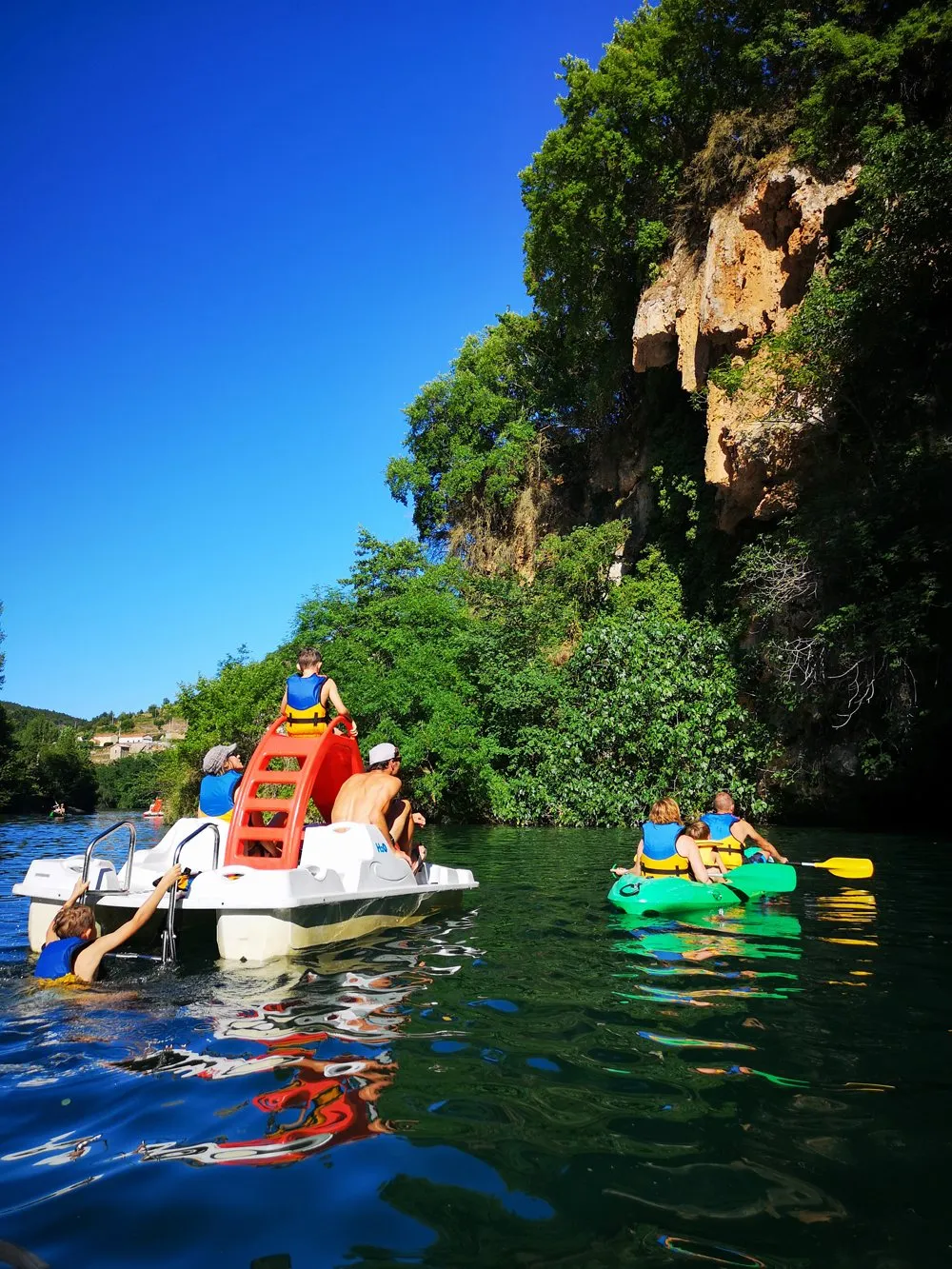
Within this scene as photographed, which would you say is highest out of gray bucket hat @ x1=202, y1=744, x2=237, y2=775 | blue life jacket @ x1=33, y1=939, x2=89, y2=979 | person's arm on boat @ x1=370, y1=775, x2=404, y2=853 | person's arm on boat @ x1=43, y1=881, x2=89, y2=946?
gray bucket hat @ x1=202, y1=744, x2=237, y2=775

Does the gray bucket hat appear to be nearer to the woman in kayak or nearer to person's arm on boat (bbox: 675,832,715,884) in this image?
the woman in kayak

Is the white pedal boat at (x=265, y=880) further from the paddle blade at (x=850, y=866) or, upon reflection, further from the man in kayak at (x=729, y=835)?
the paddle blade at (x=850, y=866)

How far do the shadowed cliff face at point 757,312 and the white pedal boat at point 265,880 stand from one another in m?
14.8

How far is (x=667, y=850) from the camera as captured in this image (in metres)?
8.68

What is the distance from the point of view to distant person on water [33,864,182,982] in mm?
5320

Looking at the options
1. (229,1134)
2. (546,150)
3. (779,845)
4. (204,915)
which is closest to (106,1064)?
(229,1134)

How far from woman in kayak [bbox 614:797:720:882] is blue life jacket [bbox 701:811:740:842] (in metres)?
0.90

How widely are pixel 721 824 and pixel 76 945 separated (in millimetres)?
6931

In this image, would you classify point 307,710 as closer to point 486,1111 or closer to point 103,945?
point 103,945

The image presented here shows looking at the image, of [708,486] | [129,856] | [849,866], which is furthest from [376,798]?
[708,486]

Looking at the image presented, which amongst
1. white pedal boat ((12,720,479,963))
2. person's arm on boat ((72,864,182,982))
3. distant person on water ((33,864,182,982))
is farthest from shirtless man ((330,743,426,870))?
distant person on water ((33,864,182,982))

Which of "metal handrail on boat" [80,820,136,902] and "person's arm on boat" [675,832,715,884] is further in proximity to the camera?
"person's arm on boat" [675,832,715,884]

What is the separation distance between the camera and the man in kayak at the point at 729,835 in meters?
9.41

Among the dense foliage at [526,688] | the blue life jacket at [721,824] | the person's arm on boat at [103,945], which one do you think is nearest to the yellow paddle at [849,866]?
the blue life jacket at [721,824]
